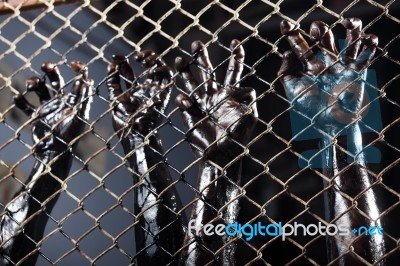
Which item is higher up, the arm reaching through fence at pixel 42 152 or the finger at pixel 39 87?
the finger at pixel 39 87

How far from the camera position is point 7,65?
2.54m

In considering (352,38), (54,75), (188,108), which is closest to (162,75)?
(188,108)

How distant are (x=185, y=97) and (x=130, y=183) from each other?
0.82 meters

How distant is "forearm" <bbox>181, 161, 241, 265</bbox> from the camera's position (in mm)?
1704

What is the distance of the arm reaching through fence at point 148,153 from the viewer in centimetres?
183

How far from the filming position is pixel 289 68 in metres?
1.63

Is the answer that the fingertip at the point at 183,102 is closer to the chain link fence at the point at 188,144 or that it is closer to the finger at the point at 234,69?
the finger at the point at 234,69

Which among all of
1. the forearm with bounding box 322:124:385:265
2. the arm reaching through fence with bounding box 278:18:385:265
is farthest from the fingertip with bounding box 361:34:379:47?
the forearm with bounding box 322:124:385:265

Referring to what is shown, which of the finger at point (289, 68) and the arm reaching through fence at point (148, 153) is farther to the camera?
the arm reaching through fence at point (148, 153)

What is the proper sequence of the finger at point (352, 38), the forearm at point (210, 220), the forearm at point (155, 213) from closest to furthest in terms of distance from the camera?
the finger at point (352, 38) → the forearm at point (210, 220) → the forearm at point (155, 213)

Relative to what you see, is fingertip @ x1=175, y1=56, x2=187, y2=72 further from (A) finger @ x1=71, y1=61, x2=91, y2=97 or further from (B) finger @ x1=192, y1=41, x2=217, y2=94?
(A) finger @ x1=71, y1=61, x2=91, y2=97

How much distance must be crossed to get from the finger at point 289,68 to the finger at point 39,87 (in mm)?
742

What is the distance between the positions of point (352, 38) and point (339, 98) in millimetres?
145

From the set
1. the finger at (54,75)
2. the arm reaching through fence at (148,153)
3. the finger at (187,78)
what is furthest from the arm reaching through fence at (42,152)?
the finger at (187,78)
